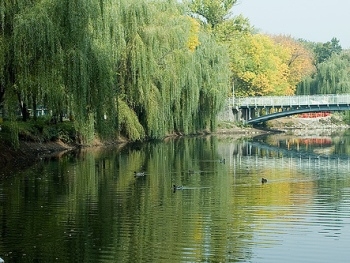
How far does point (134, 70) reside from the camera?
40.1 metres

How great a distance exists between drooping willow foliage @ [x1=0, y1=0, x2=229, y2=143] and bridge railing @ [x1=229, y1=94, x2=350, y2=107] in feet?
59.1

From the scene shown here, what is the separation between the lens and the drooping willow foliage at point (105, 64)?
27.9 metres

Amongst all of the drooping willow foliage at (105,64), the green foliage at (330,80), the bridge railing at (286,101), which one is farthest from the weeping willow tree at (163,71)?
the green foliage at (330,80)

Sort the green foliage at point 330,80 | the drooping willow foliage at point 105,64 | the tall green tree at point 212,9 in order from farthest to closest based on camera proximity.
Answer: the green foliage at point 330,80
the tall green tree at point 212,9
the drooping willow foliage at point 105,64

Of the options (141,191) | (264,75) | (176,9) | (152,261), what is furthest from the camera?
(264,75)

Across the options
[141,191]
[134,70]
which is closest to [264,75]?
[134,70]

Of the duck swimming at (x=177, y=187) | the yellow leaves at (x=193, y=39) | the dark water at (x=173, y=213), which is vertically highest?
the yellow leaves at (x=193, y=39)

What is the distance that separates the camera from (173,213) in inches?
732

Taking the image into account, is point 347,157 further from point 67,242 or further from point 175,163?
point 67,242

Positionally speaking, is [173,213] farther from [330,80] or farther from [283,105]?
[330,80]

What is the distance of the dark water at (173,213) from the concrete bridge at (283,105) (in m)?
39.2

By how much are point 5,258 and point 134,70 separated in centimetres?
2691

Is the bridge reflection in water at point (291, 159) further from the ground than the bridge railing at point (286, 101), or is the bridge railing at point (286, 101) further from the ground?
the bridge railing at point (286, 101)

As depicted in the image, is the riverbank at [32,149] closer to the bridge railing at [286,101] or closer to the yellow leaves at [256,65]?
the bridge railing at [286,101]
